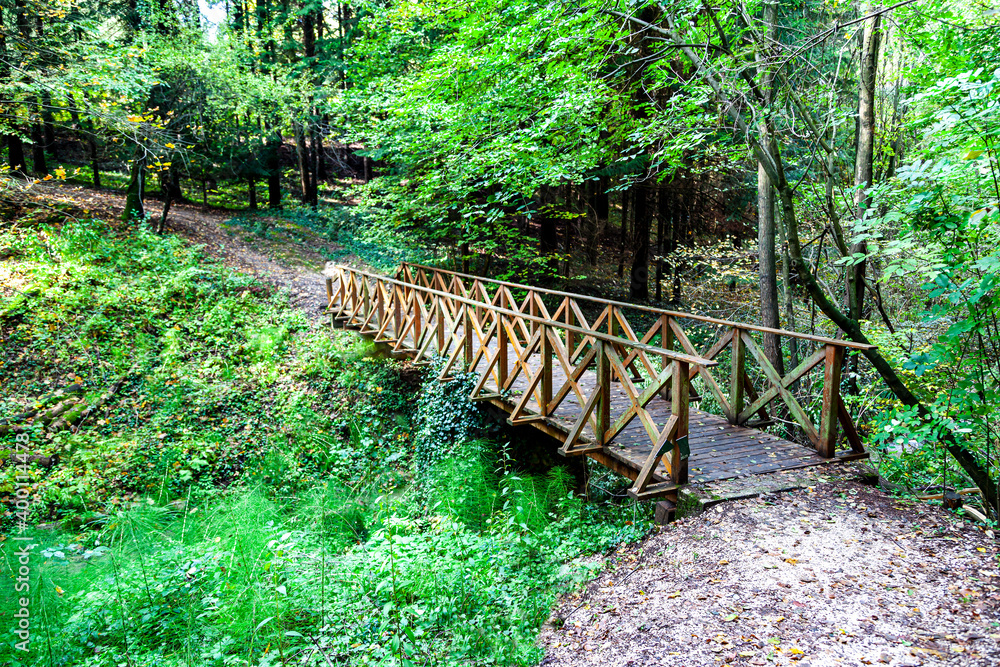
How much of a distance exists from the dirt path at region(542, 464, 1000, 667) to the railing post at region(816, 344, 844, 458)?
0.48m

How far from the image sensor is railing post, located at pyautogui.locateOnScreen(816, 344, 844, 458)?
456cm

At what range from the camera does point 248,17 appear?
2248 centimetres

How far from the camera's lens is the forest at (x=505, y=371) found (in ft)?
11.6

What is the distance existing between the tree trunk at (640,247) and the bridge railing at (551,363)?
4.27 metres

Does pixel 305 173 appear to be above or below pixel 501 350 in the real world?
above

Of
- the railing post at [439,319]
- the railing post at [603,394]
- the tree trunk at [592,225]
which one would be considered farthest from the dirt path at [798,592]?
the tree trunk at [592,225]

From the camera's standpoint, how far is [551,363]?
20.2 feet

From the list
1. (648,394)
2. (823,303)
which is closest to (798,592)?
(648,394)

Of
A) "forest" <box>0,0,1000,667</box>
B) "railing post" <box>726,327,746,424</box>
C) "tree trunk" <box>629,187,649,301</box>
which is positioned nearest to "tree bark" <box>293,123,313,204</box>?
"forest" <box>0,0,1000,667</box>

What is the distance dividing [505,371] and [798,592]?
4124mm

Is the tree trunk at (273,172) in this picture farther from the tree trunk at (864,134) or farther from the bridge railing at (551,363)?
the tree trunk at (864,134)

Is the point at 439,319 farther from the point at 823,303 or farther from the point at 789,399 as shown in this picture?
the point at 823,303

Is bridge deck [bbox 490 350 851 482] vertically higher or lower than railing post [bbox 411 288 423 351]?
lower

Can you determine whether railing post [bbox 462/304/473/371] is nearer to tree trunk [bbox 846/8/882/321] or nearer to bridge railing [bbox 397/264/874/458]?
bridge railing [bbox 397/264/874/458]
